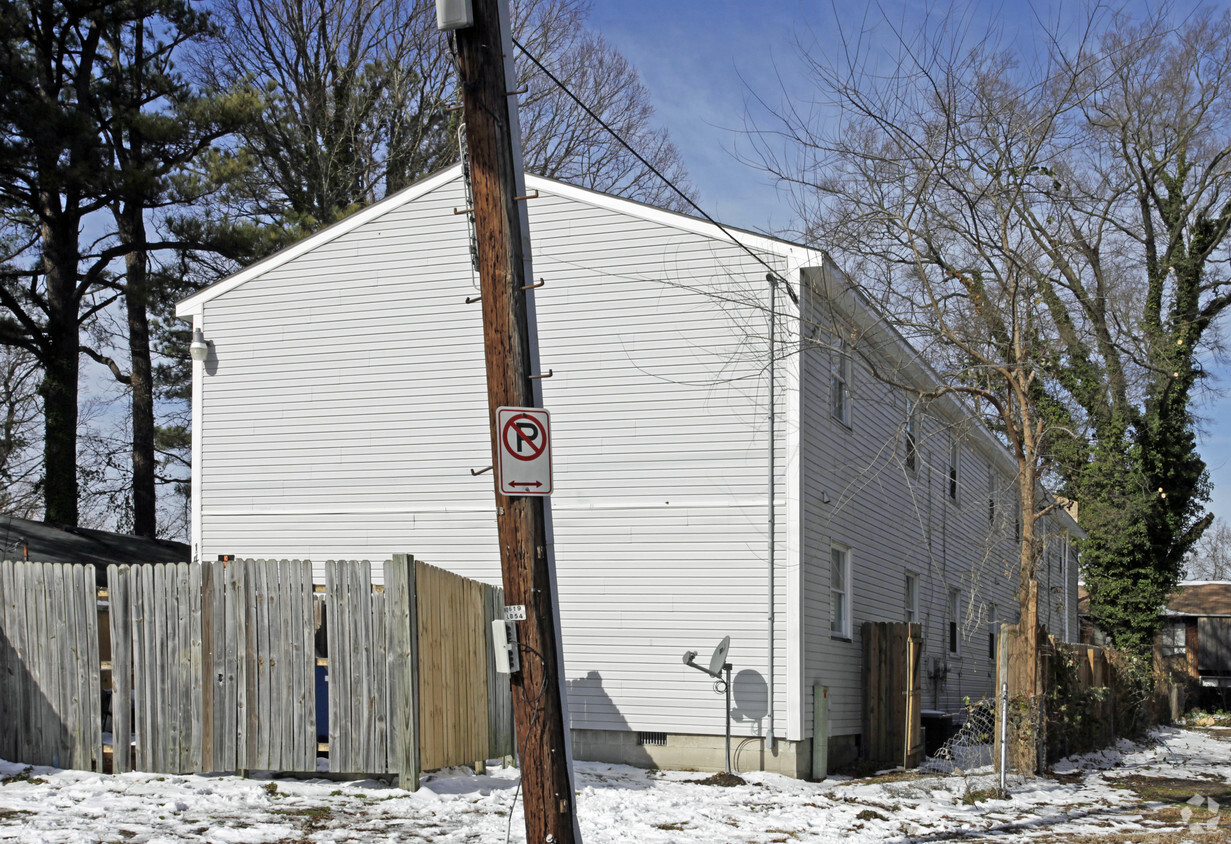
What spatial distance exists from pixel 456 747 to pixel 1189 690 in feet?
101

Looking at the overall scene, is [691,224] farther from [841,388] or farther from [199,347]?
[199,347]

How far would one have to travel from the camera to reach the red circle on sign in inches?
258

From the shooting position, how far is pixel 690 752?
13.3 meters

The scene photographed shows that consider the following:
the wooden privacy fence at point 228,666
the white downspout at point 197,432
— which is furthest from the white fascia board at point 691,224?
the wooden privacy fence at point 228,666

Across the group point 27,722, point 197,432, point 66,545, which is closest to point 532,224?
point 197,432

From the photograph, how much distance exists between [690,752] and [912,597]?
7.93 metres

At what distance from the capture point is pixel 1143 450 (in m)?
25.1

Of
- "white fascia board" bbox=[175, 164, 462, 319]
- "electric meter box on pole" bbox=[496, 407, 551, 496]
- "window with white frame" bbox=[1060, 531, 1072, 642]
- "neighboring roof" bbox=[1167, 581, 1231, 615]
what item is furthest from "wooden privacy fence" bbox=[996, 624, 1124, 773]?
"neighboring roof" bbox=[1167, 581, 1231, 615]

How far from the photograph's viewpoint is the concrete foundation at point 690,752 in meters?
13.0

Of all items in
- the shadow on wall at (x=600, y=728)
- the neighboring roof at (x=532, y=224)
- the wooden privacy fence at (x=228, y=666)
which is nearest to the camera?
the wooden privacy fence at (x=228, y=666)

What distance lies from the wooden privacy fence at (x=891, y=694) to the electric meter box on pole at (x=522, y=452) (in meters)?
10.3

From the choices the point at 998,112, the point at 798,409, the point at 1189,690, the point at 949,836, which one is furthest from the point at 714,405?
the point at 1189,690

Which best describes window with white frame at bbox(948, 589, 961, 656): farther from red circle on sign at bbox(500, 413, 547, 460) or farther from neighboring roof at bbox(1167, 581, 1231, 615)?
neighboring roof at bbox(1167, 581, 1231, 615)

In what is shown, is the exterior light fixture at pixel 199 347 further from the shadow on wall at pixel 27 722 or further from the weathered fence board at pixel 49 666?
the shadow on wall at pixel 27 722
